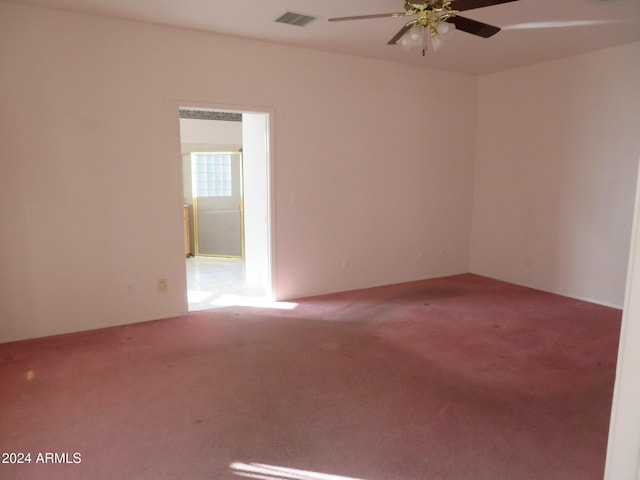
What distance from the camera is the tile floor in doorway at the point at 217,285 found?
4.99m

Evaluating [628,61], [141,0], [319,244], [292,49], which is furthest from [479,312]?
[141,0]

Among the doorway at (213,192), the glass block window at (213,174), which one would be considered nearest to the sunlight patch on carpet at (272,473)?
the doorway at (213,192)

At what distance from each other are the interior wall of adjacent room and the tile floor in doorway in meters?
3.55

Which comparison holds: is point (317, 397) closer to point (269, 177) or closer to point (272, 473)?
point (272, 473)

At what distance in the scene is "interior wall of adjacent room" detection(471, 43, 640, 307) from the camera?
4.62m

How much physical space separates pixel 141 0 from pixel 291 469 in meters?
3.57

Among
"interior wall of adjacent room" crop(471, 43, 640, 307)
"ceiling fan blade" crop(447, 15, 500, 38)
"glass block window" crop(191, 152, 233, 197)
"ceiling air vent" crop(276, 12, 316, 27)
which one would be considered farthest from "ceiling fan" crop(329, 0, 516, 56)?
"glass block window" crop(191, 152, 233, 197)

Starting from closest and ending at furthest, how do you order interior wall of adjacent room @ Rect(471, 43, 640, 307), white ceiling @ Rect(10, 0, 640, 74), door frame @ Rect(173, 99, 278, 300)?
white ceiling @ Rect(10, 0, 640, 74), door frame @ Rect(173, 99, 278, 300), interior wall of adjacent room @ Rect(471, 43, 640, 307)

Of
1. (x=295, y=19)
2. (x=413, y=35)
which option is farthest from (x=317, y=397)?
(x=295, y=19)

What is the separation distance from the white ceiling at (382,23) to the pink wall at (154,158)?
9.8 inches

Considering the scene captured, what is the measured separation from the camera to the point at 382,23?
12.6 ft

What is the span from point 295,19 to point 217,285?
350 centimetres

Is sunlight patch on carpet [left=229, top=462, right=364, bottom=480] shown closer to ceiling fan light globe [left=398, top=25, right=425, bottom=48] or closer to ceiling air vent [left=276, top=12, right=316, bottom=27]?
ceiling fan light globe [left=398, top=25, right=425, bottom=48]

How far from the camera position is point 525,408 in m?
2.68
